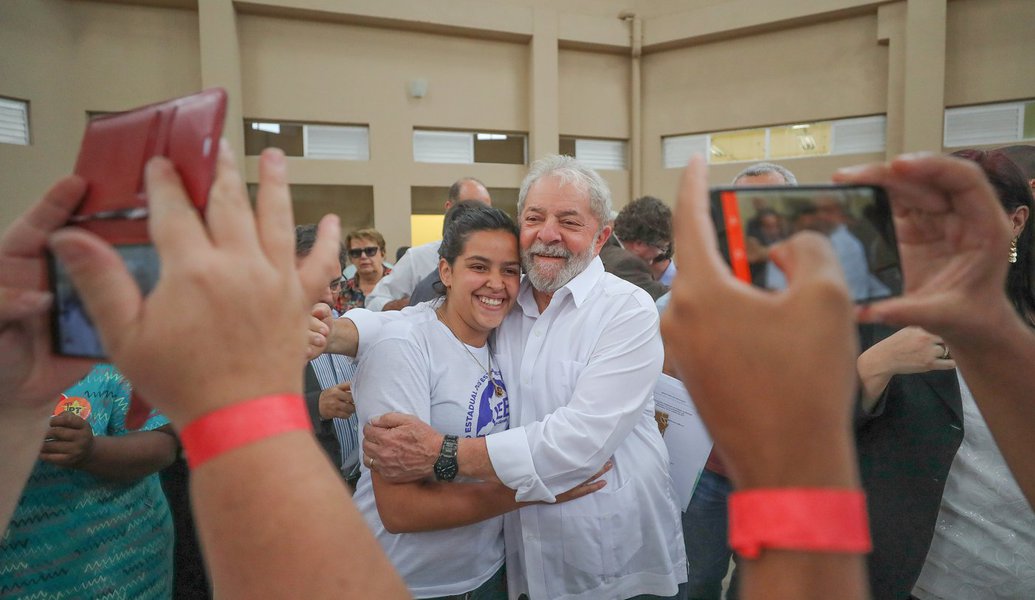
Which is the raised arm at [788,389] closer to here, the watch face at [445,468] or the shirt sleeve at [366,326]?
the watch face at [445,468]

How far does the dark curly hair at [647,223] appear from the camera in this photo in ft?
12.2

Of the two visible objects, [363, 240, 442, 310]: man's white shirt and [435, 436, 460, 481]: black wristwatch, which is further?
[363, 240, 442, 310]: man's white shirt

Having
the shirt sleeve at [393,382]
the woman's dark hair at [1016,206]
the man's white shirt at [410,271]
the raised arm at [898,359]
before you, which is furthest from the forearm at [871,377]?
the man's white shirt at [410,271]

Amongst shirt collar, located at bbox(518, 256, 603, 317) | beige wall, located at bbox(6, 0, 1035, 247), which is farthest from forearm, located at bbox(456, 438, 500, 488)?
beige wall, located at bbox(6, 0, 1035, 247)

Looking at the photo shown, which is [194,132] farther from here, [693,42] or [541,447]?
[693,42]

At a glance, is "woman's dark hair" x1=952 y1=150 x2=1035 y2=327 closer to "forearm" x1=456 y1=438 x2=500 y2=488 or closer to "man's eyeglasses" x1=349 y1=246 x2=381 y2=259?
"forearm" x1=456 y1=438 x2=500 y2=488

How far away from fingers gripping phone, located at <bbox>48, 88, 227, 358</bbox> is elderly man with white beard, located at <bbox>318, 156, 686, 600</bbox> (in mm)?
935

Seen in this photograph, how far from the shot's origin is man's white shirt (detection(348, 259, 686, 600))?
1.60 m

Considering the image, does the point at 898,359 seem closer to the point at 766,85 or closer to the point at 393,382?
the point at 393,382

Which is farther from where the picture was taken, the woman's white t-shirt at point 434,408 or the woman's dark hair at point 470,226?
the woman's dark hair at point 470,226

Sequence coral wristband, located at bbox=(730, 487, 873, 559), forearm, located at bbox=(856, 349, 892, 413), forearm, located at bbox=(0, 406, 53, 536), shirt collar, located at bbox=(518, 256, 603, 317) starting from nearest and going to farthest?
coral wristband, located at bbox=(730, 487, 873, 559) < forearm, located at bbox=(0, 406, 53, 536) < forearm, located at bbox=(856, 349, 892, 413) < shirt collar, located at bbox=(518, 256, 603, 317)

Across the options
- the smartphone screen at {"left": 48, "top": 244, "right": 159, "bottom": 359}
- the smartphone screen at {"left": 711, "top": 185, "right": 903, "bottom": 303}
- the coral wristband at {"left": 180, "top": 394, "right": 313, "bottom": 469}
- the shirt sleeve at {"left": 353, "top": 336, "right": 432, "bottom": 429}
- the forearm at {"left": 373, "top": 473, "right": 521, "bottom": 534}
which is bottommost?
the forearm at {"left": 373, "top": 473, "right": 521, "bottom": 534}

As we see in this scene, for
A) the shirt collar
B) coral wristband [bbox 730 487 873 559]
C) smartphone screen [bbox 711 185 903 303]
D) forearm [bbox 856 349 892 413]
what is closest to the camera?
coral wristband [bbox 730 487 873 559]

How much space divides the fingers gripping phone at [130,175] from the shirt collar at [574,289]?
1.36 m
